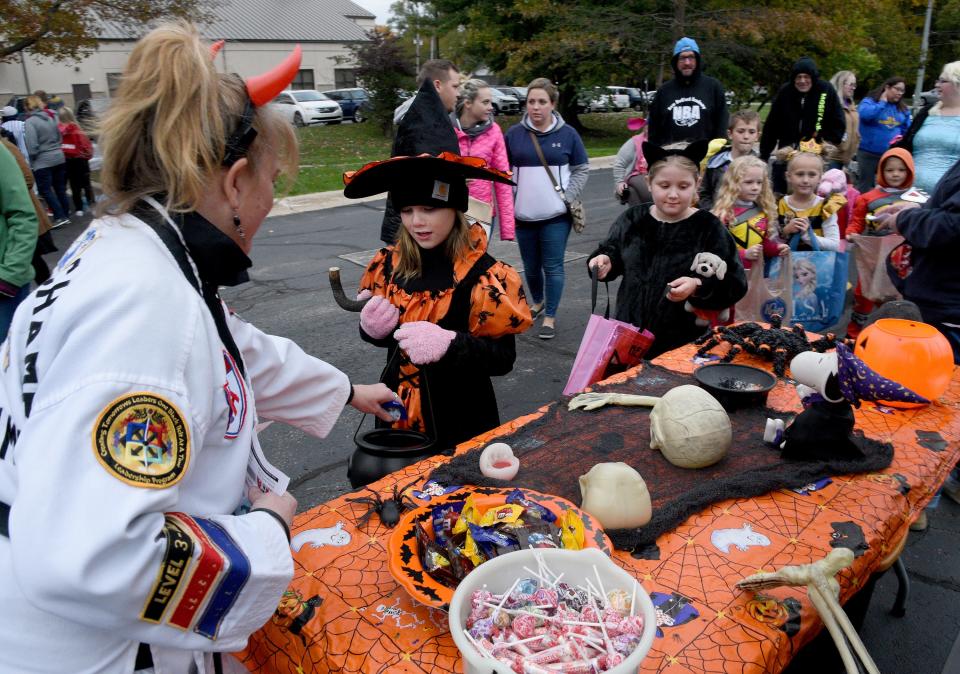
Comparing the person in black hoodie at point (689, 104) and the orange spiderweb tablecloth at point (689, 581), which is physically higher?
the person in black hoodie at point (689, 104)

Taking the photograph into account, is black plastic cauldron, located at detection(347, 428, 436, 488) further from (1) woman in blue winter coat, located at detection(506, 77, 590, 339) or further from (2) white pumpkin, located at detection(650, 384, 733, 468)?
(1) woman in blue winter coat, located at detection(506, 77, 590, 339)

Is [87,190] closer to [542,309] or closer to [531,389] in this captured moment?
[542,309]

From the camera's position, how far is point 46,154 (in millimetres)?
10367

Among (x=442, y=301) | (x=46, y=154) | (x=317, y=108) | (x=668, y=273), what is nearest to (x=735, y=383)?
(x=668, y=273)

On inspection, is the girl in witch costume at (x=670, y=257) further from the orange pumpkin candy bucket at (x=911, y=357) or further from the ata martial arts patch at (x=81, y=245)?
the ata martial arts patch at (x=81, y=245)

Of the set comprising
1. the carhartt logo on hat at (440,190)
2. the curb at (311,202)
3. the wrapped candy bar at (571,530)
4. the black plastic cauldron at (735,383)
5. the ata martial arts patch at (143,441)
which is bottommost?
the curb at (311,202)

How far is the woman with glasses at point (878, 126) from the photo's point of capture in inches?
370

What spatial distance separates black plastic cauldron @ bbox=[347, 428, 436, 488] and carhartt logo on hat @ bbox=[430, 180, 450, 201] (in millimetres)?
872

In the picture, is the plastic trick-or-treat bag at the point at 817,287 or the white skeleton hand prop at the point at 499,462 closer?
the white skeleton hand prop at the point at 499,462

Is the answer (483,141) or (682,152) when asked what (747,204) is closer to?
(682,152)

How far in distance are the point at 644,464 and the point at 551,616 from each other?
37.0 inches

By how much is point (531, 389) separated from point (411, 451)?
2.98 metres

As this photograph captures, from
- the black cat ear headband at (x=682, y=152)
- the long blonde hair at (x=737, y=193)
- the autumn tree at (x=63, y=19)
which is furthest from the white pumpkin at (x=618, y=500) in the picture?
the autumn tree at (x=63, y=19)

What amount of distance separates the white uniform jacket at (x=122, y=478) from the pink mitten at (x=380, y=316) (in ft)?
4.08
